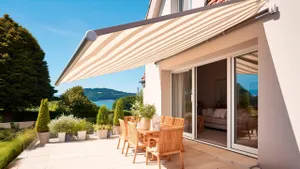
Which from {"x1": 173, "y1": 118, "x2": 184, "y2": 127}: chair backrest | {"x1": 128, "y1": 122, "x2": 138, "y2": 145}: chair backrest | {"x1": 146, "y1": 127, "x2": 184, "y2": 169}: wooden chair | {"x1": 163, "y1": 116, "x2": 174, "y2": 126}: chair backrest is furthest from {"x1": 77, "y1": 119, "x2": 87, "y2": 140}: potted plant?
{"x1": 146, "y1": 127, "x2": 184, "y2": 169}: wooden chair

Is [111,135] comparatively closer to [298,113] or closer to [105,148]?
[105,148]

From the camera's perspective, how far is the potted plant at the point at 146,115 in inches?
316

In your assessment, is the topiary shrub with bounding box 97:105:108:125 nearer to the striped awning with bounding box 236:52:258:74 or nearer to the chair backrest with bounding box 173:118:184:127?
the chair backrest with bounding box 173:118:184:127

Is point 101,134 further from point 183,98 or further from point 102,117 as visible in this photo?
point 183,98

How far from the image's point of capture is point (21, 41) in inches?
959

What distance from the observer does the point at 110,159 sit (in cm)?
786

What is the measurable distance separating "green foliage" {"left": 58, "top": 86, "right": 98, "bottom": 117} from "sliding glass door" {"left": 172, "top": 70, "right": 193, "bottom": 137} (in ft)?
42.0

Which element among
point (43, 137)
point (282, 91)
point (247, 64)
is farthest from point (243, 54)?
point (43, 137)

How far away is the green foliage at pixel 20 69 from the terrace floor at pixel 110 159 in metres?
16.2

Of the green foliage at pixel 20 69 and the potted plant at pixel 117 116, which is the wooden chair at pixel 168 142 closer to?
the potted plant at pixel 117 116

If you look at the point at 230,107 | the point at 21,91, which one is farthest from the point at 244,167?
the point at 21,91

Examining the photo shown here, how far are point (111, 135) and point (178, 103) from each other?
514cm

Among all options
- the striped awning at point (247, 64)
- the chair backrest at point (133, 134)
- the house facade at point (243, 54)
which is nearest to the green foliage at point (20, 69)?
the house facade at point (243, 54)

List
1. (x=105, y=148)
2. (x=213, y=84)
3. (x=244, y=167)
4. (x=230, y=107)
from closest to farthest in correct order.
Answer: (x=244, y=167)
(x=230, y=107)
(x=105, y=148)
(x=213, y=84)
